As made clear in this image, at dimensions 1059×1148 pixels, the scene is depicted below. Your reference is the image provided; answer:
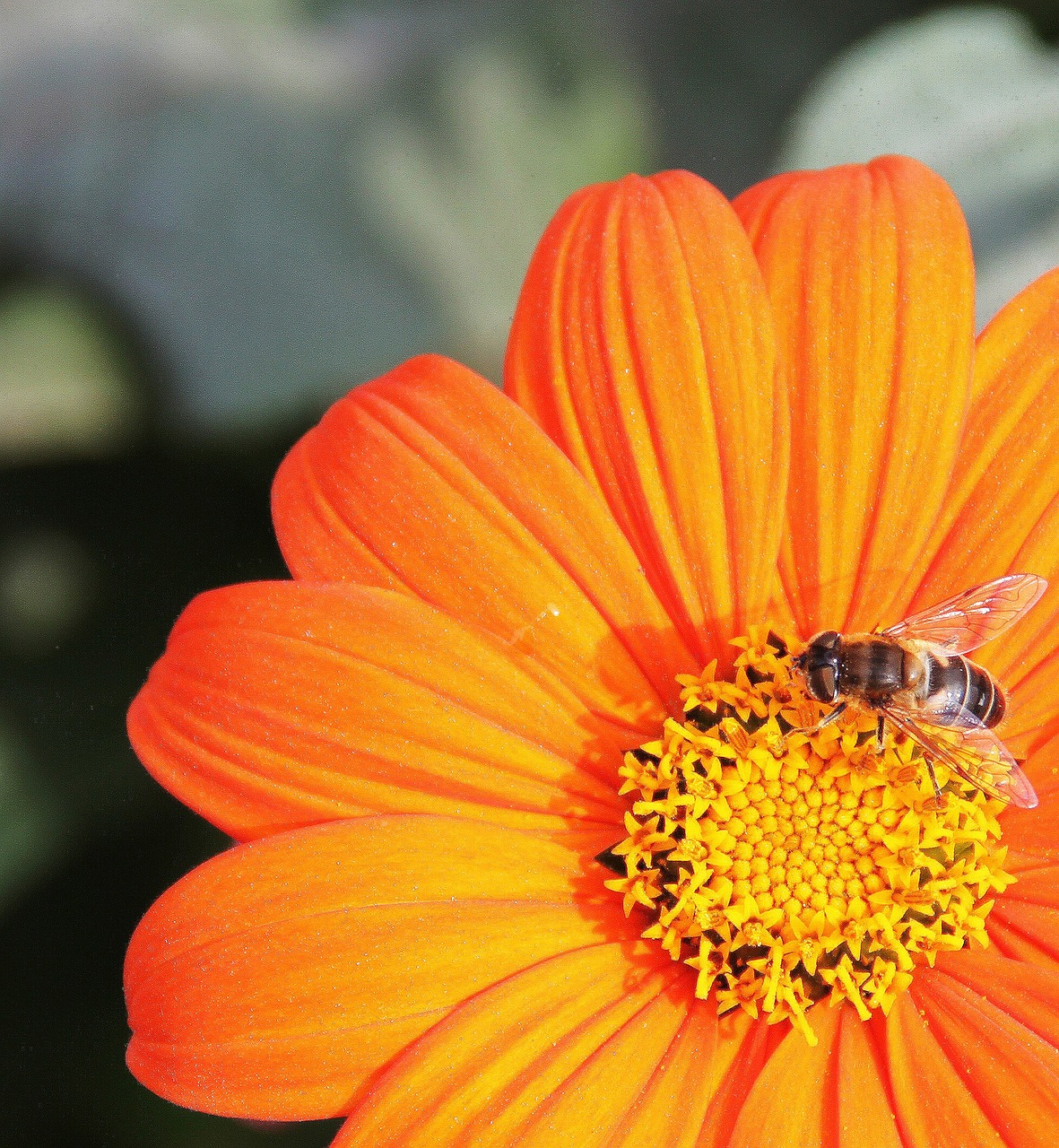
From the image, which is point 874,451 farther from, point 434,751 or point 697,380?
point 434,751

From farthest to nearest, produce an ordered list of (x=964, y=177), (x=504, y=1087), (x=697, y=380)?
1. (x=964, y=177)
2. (x=697, y=380)
3. (x=504, y=1087)

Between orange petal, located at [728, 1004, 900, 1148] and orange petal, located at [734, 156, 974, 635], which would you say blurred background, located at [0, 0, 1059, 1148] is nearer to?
orange petal, located at [734, 156, 974, 635]

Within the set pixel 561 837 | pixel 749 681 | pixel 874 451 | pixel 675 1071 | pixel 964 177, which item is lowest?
pixel 675 1071

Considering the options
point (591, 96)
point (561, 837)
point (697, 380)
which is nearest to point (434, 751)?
point (561, 837)

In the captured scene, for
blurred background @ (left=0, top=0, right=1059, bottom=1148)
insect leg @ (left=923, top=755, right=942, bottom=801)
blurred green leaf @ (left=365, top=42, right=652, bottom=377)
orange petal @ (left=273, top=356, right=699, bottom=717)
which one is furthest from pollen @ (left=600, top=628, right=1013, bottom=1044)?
blurred green leaf @ (left=365, top=42, right=652, bottom=377)

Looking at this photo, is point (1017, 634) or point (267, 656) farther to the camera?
point (1017, 634)

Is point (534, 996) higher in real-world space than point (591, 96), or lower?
lower

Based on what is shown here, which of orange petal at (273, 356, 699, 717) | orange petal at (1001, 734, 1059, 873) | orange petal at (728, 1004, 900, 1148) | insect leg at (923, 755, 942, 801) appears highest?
orange petal at (273, 356, 699, 717)
